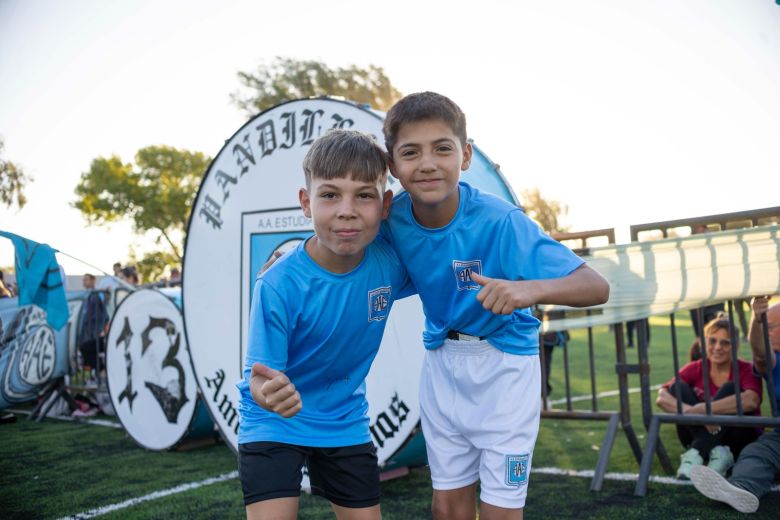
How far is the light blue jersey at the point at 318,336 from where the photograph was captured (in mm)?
2357

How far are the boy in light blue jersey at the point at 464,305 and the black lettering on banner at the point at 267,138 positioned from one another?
2377mm

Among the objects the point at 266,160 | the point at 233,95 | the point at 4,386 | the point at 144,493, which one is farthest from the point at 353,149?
the point at 233,95

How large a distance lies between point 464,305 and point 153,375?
14.8 feet

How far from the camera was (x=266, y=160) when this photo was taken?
16.1 feet

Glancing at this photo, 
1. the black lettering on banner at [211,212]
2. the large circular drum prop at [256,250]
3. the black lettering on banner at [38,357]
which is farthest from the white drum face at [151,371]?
the black lettering on banner at [38,357]

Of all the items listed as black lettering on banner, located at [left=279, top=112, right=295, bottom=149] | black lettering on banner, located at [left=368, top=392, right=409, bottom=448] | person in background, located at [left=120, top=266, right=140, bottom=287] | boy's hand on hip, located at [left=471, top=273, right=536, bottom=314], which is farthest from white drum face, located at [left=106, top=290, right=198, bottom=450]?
person in background, located at [left=120, top=266, right=140, bottom=287]

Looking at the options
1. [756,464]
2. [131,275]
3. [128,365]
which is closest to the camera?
[756,464]

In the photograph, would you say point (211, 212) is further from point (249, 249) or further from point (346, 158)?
point (346, 158)

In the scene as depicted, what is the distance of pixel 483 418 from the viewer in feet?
8.53

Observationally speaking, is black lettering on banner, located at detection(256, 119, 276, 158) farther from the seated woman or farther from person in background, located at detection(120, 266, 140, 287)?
person in background, located at detection(120, 266, 140, 287)

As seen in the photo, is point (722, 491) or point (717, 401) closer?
point (722, 491)

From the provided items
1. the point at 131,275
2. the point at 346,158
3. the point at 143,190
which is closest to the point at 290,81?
the point at 143,190

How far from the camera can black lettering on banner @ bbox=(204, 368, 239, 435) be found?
16.5 ft

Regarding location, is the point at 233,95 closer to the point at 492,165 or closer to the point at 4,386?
the point at 4,386
